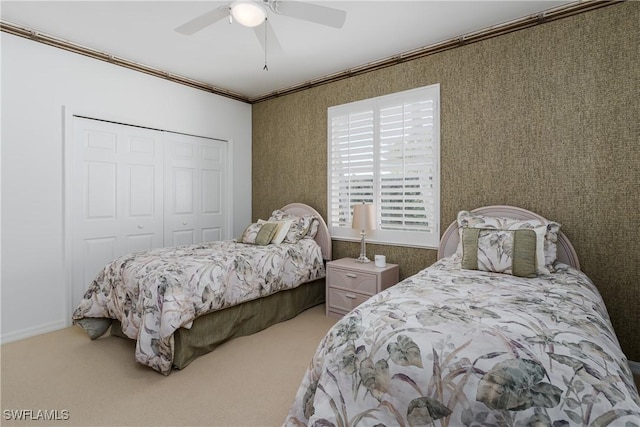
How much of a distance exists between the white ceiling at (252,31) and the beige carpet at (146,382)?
8.13 ft

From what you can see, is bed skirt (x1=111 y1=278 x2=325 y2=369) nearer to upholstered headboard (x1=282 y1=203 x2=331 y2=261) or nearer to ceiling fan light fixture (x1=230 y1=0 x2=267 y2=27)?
upholstered headboard (x1=282 y1=203 x2=331 y2=261)

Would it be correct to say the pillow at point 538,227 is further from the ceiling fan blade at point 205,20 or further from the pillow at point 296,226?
the ceiling fan blade at point 205,20

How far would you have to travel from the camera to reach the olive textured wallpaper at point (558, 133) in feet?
8.00

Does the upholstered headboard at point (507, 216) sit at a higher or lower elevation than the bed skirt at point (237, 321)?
higher

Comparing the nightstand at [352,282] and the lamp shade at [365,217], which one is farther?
the lamp shade at [365,217]

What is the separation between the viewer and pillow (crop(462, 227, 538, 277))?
2.29 metres

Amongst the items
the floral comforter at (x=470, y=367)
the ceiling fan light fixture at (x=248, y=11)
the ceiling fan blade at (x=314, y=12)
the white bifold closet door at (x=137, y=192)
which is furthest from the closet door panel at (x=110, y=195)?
the floral comforter at (x=470, y=367)

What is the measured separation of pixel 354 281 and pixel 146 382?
74.5 inches

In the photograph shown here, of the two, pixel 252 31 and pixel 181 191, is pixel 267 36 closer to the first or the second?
pixel 252 31

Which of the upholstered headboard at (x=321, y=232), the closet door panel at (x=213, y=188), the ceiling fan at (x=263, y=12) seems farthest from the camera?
the closet door panel at (x=213, y=188)

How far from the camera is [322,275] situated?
3.90 meters

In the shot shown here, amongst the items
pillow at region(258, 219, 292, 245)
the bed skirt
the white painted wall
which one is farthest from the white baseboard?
pillow at region(258, 219, 292, 245)

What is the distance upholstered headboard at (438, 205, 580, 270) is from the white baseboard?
360 cm

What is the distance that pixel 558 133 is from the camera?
267cm
